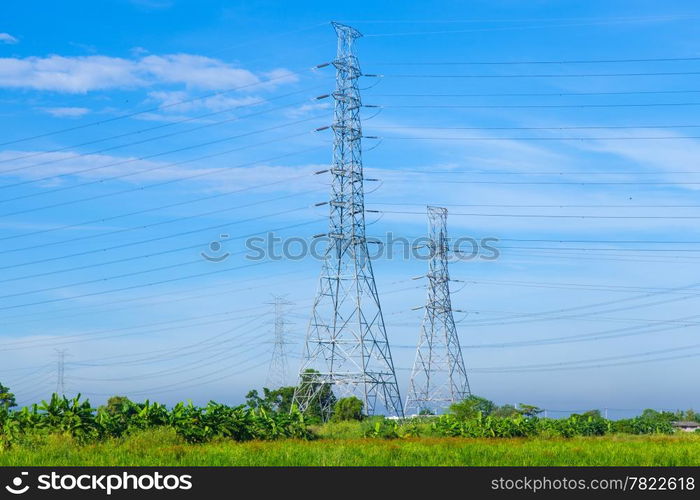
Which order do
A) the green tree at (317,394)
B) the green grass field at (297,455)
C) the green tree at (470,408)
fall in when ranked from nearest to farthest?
the green grass field at (297,455), the green tree at (470,408), the green tree at (317,394)

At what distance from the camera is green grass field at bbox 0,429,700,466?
2020 cm

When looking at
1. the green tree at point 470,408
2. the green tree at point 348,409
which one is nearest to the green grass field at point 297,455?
the green tree at point 470,408

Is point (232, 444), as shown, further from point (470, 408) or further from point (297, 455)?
point (470, 408)

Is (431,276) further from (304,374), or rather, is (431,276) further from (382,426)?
(382,426)

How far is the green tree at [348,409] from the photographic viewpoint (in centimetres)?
4986

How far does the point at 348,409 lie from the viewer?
5059 centimetres

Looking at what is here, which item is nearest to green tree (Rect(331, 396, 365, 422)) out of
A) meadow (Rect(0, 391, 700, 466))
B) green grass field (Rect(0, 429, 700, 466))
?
meadow (Rect(0, 391, 700, 466))

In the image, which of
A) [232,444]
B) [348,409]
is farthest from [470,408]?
[232,444]

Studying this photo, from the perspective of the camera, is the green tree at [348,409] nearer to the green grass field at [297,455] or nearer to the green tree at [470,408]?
the green tree at [470,408]

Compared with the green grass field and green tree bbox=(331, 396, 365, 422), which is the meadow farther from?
green tree bbox=(331, 396, 365, 422)

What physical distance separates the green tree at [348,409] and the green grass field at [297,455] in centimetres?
2367
